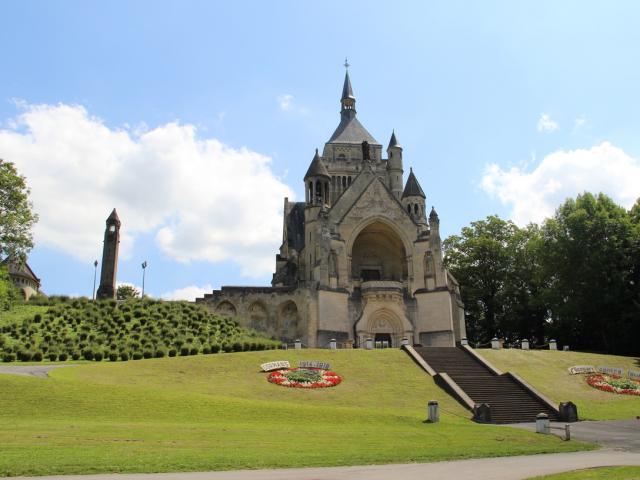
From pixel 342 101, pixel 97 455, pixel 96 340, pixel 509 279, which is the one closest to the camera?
pixel 97 455

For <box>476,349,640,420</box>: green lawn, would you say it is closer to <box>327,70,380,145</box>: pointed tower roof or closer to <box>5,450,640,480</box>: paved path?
<box>5,450,640,480</box>: paved path

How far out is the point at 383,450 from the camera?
15.3 meters

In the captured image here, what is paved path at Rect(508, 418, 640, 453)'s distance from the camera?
60.8 feet

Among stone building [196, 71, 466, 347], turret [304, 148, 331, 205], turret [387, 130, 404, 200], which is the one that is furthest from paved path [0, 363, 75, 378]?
turret [387, 130, 404, 200]

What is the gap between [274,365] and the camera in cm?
3061

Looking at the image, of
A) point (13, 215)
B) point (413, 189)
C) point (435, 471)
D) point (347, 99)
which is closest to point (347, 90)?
point (347, 99)

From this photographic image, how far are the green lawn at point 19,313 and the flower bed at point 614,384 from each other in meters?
36.7

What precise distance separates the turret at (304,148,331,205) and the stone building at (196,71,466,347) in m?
0.09

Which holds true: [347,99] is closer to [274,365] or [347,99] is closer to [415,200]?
[415,200]

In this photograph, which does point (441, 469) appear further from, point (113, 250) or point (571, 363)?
point (113, 250)

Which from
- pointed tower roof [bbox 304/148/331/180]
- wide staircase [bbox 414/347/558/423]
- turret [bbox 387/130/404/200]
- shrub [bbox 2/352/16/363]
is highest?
turret [bbox 387/130/404/200]

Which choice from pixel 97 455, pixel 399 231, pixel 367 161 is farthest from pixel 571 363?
pixel 97 455

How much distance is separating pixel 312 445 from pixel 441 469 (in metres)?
3.99

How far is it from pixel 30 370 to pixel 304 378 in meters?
13.3
